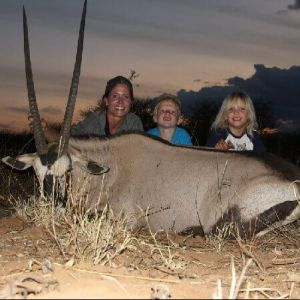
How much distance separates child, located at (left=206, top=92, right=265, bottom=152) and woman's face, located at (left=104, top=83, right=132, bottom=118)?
1047 millimetres

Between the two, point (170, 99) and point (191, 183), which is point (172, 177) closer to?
point (191, 183)

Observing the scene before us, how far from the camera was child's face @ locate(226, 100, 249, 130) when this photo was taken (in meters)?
5.66

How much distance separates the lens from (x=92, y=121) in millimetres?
5828

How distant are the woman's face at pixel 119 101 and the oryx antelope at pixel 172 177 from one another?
0.79m

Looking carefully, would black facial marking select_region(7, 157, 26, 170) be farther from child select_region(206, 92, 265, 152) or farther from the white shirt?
the white shirt

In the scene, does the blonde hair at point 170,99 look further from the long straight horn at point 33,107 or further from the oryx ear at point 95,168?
the long straight horn at point 33,107

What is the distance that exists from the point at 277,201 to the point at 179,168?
94cm

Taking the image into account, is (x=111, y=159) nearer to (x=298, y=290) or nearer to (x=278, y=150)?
(x=298, y=290)

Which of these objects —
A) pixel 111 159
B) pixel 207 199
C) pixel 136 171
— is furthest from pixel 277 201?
pixel 111 159

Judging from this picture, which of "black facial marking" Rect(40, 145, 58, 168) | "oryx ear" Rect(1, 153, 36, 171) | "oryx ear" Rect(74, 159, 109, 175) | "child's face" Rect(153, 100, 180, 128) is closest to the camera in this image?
"black facial marking" Rect(40, 145, 58, 168)

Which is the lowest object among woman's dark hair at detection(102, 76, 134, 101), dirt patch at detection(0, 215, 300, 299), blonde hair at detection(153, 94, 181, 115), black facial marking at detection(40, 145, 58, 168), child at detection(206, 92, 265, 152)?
dirt patch at detection(0, 215, 300, 299)

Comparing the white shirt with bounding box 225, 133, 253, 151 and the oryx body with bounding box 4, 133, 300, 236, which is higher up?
the white shirt with bounding box 225, 133, 253, 151

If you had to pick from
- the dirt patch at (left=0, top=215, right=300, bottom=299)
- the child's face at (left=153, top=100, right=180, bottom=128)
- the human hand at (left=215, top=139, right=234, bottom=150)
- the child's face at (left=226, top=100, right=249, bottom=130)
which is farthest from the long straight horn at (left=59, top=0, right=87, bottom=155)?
the child's face at (left=226, top=100, right=249, bottom=130)

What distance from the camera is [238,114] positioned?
568cm
